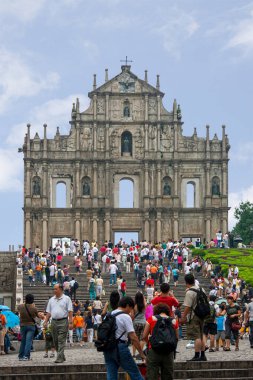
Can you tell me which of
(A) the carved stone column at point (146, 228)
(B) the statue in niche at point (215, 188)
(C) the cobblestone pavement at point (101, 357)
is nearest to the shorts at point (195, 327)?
(C) the cobblestone pavement at point (101, 357)

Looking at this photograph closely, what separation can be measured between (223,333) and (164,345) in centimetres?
1131

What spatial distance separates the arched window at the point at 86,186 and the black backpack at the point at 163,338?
5336 centimetres

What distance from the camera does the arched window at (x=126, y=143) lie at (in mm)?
68750

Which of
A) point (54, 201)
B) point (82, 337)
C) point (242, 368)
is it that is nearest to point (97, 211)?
point (54, 201)

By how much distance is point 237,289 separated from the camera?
4212cm

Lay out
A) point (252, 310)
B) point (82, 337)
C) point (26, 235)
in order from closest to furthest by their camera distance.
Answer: point (252, 310), point (82, 337), point (26, 235)

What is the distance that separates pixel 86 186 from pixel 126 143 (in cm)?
413

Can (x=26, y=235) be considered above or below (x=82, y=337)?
above

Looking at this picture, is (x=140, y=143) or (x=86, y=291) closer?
(x=86, y=291)

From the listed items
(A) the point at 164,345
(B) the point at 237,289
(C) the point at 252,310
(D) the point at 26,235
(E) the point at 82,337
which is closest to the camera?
(A) the point at 164,345

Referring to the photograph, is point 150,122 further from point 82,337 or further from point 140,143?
point 82,337

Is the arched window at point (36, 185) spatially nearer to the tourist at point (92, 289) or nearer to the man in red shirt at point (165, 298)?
the tourist at point (92, 289)

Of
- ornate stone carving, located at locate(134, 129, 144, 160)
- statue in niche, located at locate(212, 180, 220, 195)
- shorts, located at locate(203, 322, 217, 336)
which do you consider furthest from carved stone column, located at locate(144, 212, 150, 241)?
shorts, located at locate(203, 322, 217, 336)

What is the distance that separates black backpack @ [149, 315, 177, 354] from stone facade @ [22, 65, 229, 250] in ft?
171
